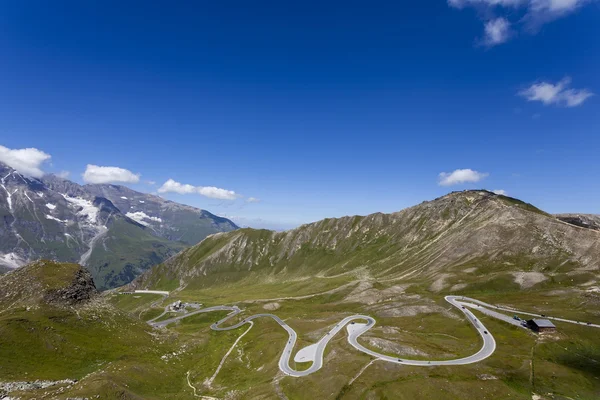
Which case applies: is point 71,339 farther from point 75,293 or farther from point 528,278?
point 528,278

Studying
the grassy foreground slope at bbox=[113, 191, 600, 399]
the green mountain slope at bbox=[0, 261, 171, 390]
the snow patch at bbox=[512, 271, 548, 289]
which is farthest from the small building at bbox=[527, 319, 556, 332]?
the green mountain slope at bbox=[0, 261, 171, 390]

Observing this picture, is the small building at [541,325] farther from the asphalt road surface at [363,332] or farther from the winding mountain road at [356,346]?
the winding mountain road at [356,346]

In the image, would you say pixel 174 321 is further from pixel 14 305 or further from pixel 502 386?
pixel 502 386

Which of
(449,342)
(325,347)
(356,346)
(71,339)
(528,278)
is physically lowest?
(71,339)

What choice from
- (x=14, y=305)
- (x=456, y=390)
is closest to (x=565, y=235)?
(x=456, y=390)

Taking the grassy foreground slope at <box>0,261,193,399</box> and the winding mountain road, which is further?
the winding mountain road

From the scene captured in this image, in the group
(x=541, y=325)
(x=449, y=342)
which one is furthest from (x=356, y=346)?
(x=541, y=325)

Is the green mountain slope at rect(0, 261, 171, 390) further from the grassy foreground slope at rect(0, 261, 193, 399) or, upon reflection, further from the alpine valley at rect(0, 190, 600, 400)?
the alpine valley at rect(0, 190, 600, 400)

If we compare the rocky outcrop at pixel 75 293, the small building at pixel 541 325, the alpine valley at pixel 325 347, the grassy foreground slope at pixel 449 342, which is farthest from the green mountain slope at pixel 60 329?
the small building at pixel 541 325
